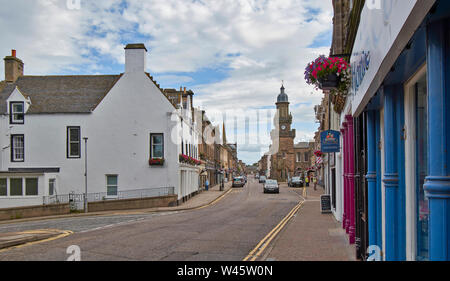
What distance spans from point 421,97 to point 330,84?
4.78 metres

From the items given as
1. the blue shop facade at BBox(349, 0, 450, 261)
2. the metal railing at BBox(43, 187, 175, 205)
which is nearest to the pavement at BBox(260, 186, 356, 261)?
the blue shop facade at BBox(349, 0, 450, 261)

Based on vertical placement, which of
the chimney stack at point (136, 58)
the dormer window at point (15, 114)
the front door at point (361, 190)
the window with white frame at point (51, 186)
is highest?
the chimney stack at point (136, 58)

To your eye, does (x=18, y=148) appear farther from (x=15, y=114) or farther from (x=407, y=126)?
(x=407, y=126)

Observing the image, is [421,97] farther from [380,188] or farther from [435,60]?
[380,188]

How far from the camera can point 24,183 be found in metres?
29.8

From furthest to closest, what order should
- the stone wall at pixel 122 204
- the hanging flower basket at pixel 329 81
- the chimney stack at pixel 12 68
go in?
the chimney stack at pixel 12 68
the stone wall at pixel 122 204
the hanging flower basket at pixel 329 81

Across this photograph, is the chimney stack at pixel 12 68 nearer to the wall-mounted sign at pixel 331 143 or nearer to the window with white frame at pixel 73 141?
the window with white frame at pixel 73 141

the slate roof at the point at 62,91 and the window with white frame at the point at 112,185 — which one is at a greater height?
the slate roof at the point at 62,91

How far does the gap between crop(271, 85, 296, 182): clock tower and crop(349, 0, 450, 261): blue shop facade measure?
78.0m

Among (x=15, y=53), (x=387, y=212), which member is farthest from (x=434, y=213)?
(x=15, y=53)

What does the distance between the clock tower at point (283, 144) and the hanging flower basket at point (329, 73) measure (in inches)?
2988

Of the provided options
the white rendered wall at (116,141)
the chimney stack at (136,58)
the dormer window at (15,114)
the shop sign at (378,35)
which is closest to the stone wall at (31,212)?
the white rendered wall at (116,141)

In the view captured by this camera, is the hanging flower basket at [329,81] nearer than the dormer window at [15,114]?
Yes

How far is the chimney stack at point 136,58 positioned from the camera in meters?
32.2
